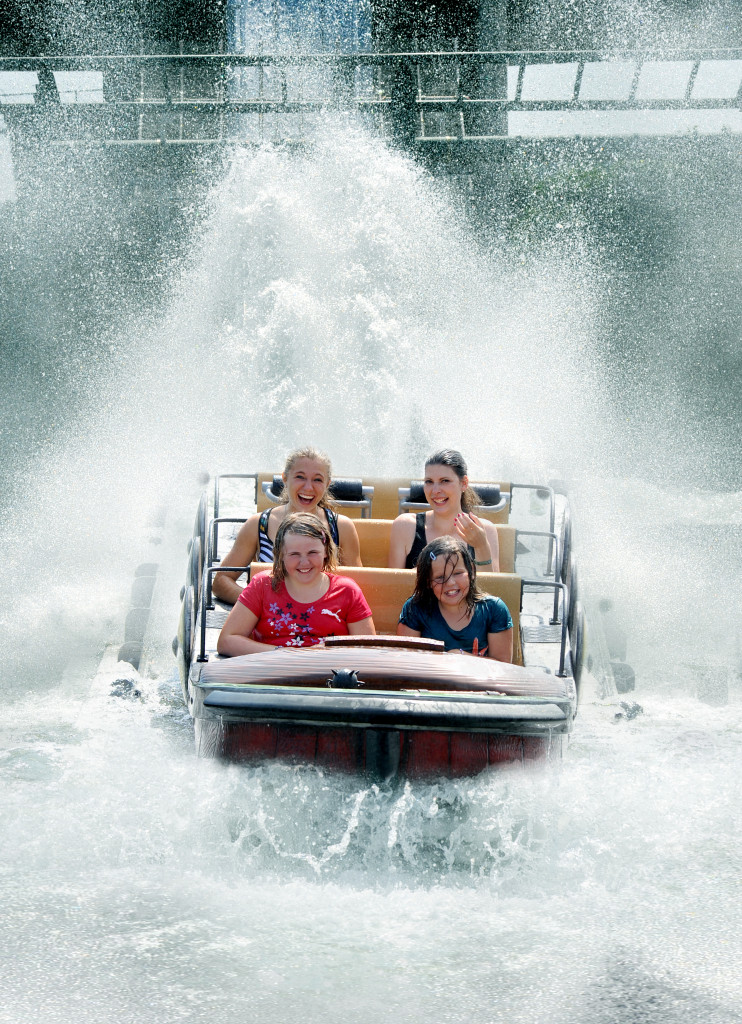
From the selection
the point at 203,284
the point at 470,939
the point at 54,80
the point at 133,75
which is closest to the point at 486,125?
the point at 133,75

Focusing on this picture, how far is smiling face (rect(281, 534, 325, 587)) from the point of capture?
15.1ft

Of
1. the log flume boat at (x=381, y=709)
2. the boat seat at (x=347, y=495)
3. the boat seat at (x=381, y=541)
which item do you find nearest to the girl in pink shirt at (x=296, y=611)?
the log flume boat at (x=381, y=709)

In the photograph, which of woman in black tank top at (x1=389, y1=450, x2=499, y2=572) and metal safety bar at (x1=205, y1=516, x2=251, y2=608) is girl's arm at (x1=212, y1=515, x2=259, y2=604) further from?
woman in black tank top at (x1=389, y1=450, x2=499, y2=572)

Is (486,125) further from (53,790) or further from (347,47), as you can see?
(53,790)

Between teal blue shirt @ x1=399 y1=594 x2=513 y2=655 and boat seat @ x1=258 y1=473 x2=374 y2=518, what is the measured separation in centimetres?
218

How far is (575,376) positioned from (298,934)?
57.3 ft

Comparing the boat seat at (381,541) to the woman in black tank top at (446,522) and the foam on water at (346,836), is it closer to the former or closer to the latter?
the woman in black tank top at (446,522)

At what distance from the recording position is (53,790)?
4.89 metres

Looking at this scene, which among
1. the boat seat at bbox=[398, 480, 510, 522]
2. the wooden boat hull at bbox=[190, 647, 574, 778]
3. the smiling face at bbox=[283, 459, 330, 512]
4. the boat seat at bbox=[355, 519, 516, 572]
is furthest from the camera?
the boat seat at bbox=[398, 480, 510, 522]

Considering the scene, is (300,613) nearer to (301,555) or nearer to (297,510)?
(301,555)

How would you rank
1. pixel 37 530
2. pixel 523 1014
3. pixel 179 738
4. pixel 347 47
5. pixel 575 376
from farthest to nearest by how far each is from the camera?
pixel 347 47, pixel 575 376, pixel 37 530, pixel 179 738, pixel 523 1014

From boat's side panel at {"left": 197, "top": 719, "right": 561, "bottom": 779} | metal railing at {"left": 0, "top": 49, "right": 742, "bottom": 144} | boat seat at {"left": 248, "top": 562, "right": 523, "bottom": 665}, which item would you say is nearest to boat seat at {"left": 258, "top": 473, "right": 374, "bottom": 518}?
boat seat at {"left": 248, "top": 562, "right": 523, "bottom": 665}

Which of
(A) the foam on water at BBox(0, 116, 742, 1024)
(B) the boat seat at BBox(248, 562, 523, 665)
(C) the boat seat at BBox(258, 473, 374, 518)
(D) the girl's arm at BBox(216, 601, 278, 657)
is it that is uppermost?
(C) the boat seat at BBox(258, 473, 374, 518)

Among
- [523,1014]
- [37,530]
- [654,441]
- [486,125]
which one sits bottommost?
[523,1014]
